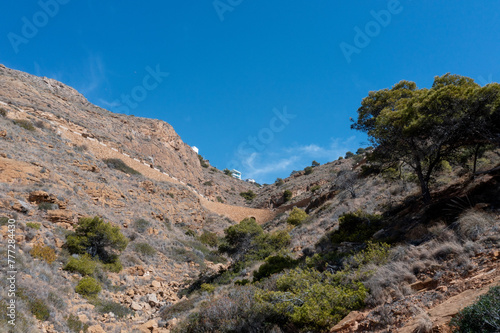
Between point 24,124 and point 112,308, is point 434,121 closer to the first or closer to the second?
point 112,308

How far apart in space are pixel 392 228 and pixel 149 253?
12295 millimetres

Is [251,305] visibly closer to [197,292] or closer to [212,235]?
[197,292]

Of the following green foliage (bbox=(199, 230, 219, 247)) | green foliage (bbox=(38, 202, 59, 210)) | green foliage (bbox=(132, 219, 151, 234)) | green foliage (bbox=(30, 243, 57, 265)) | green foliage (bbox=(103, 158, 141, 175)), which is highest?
green foliage (bbox=(103, 158, 141, 175))

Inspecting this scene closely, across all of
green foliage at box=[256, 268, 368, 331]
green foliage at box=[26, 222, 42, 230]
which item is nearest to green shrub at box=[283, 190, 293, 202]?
green foliage at box=[26, 222, 42, 230]

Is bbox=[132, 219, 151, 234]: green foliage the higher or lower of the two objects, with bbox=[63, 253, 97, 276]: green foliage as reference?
higher

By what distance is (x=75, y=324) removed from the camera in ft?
24.1

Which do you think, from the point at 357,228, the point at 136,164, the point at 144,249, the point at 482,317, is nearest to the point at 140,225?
the point at 144,249

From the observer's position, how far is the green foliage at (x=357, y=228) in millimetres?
10422

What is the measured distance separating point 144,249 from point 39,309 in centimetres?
795

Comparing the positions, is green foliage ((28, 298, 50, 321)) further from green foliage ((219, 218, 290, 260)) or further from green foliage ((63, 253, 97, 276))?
green foliage ((219, 218, 290, 260))

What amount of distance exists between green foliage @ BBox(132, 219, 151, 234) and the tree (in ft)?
47.6

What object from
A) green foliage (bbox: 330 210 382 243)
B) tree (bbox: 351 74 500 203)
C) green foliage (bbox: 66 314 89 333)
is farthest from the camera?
green foliage (bbox: 330 210 382 243)

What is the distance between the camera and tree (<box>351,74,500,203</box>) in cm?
761

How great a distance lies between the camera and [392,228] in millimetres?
9539
